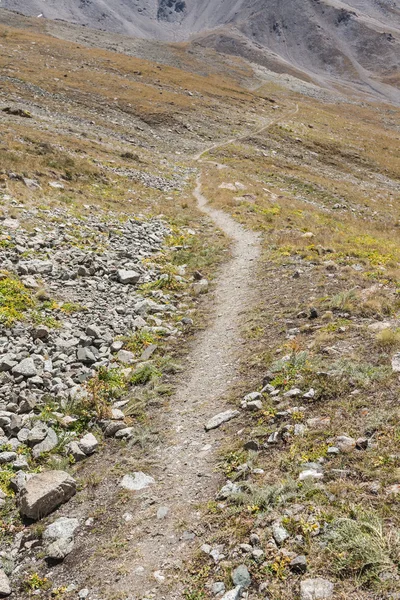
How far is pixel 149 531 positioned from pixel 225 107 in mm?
83435

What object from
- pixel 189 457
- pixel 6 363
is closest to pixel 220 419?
pixel 189 457

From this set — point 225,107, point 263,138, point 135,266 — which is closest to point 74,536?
point 135,266

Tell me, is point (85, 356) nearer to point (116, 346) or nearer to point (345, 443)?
point (116, 346)

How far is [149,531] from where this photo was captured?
19.4 feet

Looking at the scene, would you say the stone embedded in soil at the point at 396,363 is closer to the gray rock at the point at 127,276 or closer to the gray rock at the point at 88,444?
the gray rock at the point at 88,444

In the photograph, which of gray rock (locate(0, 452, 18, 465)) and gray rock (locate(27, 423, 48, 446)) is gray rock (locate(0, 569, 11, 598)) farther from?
gray rock (locate(27, 423, 48, 446))

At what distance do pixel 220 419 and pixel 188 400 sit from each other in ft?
4.10

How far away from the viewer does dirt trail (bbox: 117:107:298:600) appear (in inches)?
208

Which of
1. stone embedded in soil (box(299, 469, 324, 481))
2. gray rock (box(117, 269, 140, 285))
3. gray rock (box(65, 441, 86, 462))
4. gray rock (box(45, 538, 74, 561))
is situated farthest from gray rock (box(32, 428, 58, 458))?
gray rock (box(117, 269, 140, 285))

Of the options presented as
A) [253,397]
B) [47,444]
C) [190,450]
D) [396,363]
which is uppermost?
[396,363]

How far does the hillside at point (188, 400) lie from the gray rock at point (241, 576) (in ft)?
0.09

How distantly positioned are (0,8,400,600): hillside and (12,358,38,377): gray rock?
30 millimetres

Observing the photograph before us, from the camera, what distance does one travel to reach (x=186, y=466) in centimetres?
714

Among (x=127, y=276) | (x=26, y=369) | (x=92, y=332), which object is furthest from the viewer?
(x=127, y=276)
